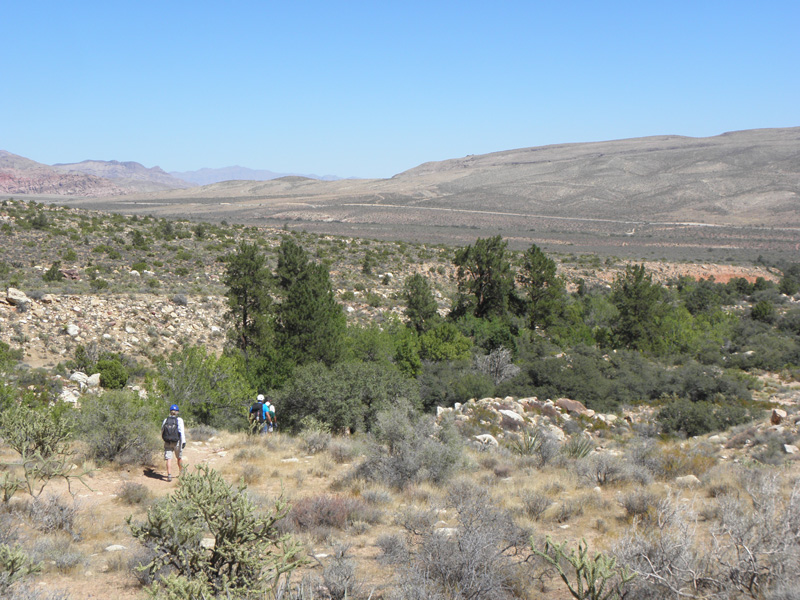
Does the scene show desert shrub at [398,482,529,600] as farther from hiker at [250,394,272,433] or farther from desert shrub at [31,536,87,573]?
hiker at [250,394,272,433]

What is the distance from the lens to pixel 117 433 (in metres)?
10.8

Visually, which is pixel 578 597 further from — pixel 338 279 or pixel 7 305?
pixel 338 279

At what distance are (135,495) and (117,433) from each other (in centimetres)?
259

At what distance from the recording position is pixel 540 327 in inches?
1224

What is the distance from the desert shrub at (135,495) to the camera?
8516mm

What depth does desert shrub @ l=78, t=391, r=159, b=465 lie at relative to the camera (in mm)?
10617

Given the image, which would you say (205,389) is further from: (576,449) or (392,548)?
(392,548)

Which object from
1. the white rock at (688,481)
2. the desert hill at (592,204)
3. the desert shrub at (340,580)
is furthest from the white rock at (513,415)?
the desert hill at (592,204)

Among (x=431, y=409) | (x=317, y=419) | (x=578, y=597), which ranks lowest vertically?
(x=431, y=409)

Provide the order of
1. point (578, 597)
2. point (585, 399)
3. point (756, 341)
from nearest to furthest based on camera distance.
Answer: point (578, 597) → point (585, 399) → point (756, 341)

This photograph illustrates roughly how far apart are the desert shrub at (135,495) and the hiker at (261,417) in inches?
212

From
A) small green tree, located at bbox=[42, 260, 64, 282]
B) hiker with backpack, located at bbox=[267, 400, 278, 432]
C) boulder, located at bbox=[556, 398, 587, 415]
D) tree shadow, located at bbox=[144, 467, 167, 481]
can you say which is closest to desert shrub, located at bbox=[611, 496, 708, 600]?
tree shadow, located at bbox=[144, 467, 167, 481]

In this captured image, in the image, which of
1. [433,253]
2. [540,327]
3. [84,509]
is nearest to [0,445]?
[84,509]

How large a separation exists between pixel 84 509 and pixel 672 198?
12924 cm
